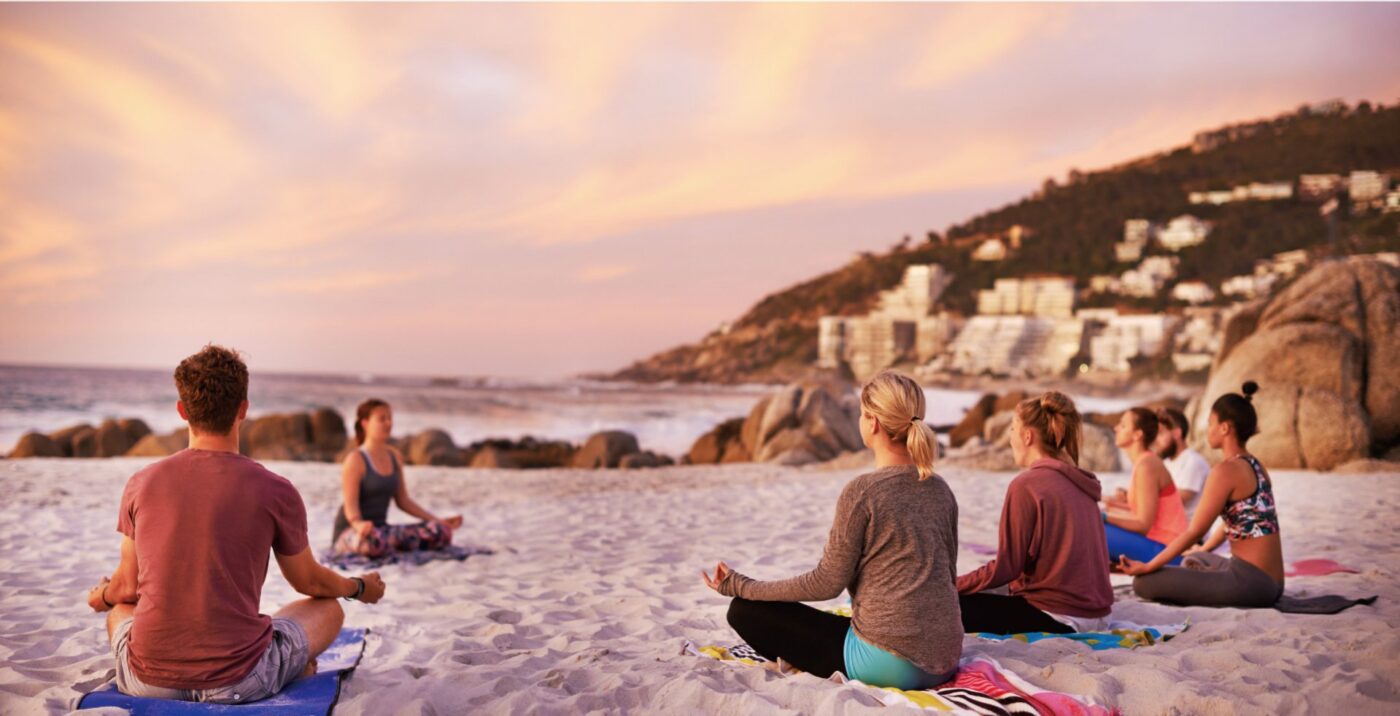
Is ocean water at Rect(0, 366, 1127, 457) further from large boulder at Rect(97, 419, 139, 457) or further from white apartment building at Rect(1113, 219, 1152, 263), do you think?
white apartment building at Rect(1113, 219, 1152, 263)

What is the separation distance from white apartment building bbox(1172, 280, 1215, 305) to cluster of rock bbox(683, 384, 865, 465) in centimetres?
5136

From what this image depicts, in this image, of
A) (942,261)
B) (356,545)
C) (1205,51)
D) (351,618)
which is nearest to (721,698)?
(351,618)

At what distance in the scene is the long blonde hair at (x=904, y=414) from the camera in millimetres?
2887

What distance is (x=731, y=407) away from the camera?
37.0 m

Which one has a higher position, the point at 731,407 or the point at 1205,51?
the point at 1205,51

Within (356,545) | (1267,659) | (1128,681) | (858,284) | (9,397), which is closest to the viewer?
(1128,681)

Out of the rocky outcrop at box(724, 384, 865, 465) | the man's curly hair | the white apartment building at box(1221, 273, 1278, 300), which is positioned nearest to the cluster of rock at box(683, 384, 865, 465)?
the rocky outcrop at box(724, 384, 865, 465)

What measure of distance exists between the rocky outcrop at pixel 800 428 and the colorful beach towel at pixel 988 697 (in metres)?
13.1

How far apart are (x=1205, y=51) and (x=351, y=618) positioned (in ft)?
75.1

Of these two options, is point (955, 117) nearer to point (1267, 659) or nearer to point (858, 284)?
point (1267, 659)

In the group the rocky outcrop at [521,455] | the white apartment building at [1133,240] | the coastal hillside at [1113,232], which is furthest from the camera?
the white apartment building at [1133,240]

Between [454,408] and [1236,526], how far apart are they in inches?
1393

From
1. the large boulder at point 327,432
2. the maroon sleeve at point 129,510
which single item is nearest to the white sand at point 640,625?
the maroon sleeve at point 129,510

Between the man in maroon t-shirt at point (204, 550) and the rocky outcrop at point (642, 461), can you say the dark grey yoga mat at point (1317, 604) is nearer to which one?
the man in maroon t-shirt at point (204, 550)
